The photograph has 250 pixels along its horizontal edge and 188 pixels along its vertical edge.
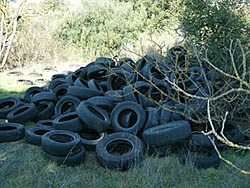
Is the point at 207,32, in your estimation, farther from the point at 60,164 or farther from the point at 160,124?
the point at 60,164

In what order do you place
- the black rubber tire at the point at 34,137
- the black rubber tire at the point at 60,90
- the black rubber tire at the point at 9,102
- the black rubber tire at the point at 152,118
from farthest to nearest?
the black rubber tire at the point at 60,90
the black rubber tire at the point at 9,102
the black rubber tire at the point at 152,118
the black rubber tire at the point at 34,137

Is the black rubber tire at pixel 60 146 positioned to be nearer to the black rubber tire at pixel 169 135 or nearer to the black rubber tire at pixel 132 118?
the black rubber tire at pixel 132 118

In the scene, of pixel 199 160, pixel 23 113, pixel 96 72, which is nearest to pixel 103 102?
pixel 23 113

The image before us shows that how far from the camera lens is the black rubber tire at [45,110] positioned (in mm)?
6492

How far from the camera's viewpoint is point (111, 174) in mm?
4172

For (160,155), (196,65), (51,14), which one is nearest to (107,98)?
(160,155)

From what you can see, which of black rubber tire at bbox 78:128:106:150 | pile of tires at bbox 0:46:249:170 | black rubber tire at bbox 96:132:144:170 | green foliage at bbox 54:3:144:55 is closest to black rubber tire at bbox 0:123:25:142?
pile of tires at bbox 0:46:249:170

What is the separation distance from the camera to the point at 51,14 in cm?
1930

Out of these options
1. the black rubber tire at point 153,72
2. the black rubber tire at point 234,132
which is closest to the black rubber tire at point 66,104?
the black rubber tire at point 153,72

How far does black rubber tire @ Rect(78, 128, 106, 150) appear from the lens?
5012 mm

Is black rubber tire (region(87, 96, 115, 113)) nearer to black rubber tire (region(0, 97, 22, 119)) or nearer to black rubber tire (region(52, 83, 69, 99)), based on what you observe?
black rubber tire (region(52, 83, 69, 99))

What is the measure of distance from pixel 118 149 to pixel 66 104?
1994mm

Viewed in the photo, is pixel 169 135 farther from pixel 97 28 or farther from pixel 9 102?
pixel 97 28

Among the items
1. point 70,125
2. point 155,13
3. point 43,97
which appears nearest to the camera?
point 70,125
